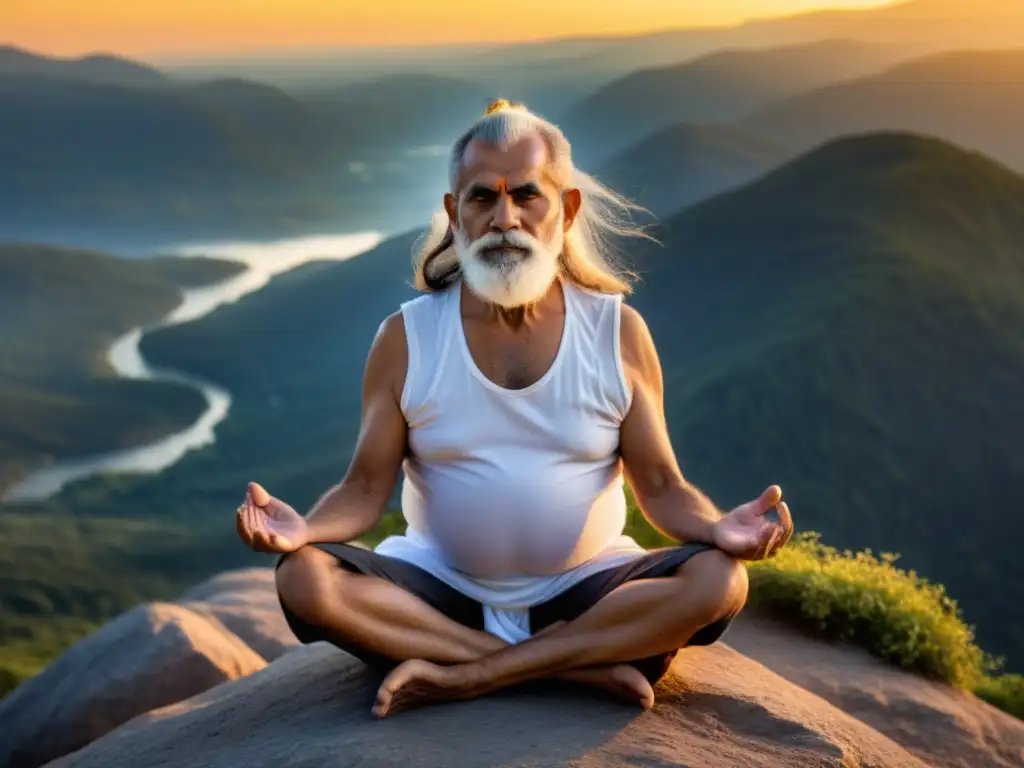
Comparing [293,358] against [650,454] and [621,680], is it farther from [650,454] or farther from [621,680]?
[621,680]

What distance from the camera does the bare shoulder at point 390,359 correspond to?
4.12 metres

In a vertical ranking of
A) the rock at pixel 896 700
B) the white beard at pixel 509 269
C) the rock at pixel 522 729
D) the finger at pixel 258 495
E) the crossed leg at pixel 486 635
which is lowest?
the rock at pixel 896 700

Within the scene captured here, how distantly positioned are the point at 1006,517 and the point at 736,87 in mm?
100153

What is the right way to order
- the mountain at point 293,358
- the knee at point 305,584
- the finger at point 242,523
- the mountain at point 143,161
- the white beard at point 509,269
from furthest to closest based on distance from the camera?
the mountain at point 143,161 < the mountain at point 293,358 < the white beard at point 509,269 < the knee at point 305,584 < the finger at point 242,523

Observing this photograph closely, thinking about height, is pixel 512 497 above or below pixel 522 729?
above

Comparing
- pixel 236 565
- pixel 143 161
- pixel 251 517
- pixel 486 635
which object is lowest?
pixel 236 565

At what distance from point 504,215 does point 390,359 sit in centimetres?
70

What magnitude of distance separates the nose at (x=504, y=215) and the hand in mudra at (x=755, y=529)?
128 cm

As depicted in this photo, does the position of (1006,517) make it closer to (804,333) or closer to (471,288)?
(804,333)

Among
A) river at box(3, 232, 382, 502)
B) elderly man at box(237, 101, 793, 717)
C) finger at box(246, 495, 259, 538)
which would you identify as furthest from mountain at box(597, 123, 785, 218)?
finger at box(246, 495, 259, 538)

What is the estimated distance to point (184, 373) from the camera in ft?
281

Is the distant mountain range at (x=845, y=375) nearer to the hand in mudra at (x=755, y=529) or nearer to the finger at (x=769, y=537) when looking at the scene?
the hand in mudra at (x=755, y=529)

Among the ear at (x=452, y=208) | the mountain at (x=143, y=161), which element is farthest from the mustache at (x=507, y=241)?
the mountain at (x=143, y=161)

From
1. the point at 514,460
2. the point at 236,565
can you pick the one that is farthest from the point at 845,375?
the point at 514,460
